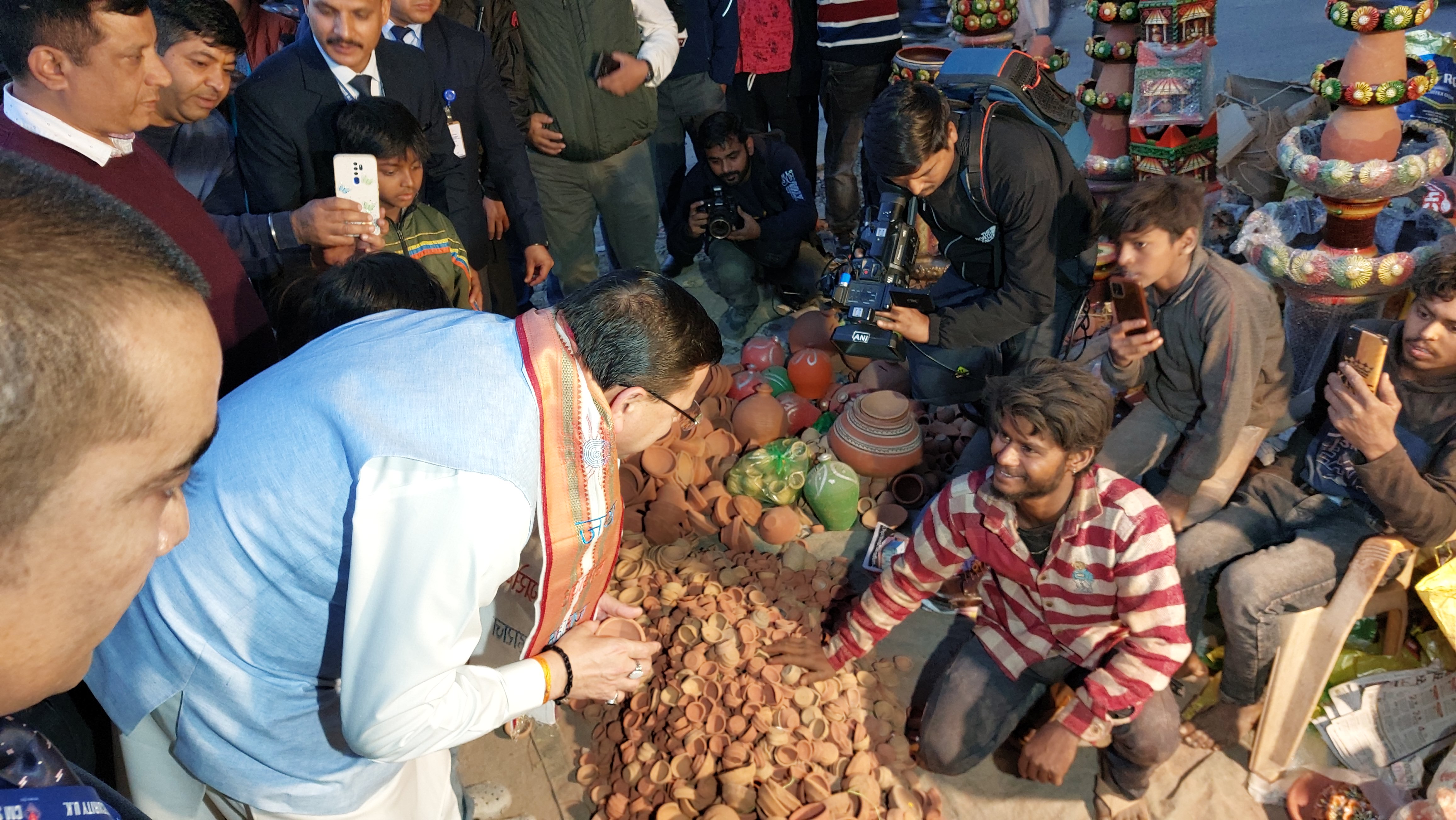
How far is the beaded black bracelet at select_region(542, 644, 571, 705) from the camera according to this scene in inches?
67.6

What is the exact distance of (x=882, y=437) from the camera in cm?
352

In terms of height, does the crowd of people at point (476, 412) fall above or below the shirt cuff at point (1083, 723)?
above

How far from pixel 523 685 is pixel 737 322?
11.8 ft

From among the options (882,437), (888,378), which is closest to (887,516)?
(882,437)

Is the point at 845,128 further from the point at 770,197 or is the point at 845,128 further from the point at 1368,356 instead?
the point at 1368,356

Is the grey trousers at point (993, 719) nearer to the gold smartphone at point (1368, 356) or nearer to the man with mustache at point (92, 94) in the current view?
the gold smartphone at point (1368, 356)

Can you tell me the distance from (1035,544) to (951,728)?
1.92 ft

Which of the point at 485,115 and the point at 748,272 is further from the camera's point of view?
the point at 748,272

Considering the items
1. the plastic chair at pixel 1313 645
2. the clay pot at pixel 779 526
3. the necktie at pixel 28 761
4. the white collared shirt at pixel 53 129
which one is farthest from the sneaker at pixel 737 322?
the necktie at pixel 28 761

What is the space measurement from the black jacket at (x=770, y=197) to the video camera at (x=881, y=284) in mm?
1537

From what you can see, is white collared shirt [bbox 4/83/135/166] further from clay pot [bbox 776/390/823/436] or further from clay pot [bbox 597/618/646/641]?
clay pot [bbox 776/390/823/436]

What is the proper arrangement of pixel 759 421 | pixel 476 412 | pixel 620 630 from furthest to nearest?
pixel 759 421, pixel 620 630, pixel 476 412

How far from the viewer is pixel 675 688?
106 inches

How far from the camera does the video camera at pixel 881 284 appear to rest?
3258 mm
